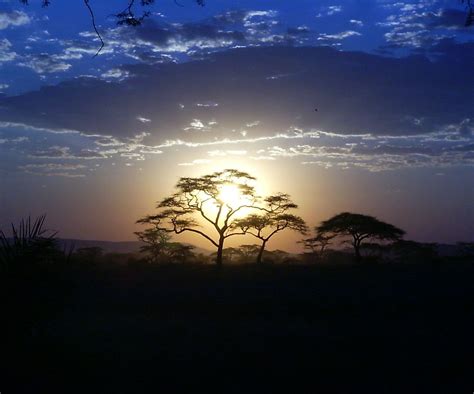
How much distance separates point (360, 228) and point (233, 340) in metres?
29.3

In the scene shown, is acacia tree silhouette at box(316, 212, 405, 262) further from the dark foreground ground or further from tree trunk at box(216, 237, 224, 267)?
the dark foreground ground

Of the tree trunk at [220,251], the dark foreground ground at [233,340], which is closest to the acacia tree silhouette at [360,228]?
the tree trunk at [220,251]

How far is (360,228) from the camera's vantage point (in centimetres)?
3762

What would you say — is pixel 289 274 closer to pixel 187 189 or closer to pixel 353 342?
pixel 187 189

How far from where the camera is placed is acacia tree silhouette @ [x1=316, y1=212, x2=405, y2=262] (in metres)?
37.7

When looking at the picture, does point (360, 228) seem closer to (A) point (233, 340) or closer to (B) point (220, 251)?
(B) point (220, 251)

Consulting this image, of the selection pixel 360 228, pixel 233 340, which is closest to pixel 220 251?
pixel 360 228

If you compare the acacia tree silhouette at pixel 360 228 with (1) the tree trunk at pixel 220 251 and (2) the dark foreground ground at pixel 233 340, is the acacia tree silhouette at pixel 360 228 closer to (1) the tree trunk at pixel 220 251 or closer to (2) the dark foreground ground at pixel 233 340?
(1) the tree trunk at pixel 220 251

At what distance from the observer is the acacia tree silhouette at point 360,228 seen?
37.7 m

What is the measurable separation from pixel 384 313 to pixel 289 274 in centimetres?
1125

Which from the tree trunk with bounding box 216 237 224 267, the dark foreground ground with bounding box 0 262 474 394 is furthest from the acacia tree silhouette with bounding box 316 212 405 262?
the dark foreground ground with bounding box 0 262 474 394

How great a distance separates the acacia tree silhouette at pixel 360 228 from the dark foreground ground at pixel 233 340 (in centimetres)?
2021

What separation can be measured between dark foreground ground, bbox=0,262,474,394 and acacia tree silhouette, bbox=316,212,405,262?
66.3 ft

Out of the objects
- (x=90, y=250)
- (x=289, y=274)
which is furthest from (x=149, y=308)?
(x=90, y=250)
